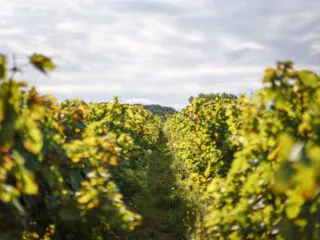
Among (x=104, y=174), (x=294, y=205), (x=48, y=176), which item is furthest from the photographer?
(x=104, y=174)

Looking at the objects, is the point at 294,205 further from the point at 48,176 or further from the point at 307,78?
the point at 48,176

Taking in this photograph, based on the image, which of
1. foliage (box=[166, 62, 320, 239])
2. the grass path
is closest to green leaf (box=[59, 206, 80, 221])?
foliage (box=[166, 62, 320, 239])

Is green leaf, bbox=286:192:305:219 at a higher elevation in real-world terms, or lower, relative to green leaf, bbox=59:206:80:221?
higher

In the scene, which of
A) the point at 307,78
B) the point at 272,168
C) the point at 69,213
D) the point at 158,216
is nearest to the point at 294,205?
the point at 272,168

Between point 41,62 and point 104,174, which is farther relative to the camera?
point 104,174

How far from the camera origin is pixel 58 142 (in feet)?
10.9

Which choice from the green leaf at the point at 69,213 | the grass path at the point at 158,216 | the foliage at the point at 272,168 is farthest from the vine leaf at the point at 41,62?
the grass path at the point at 158,216

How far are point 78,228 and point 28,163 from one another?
768 millimetres

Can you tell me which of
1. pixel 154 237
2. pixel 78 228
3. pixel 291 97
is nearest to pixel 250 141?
pixel 291 97

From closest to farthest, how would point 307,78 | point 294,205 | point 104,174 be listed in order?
1. point 294,205
2. point 307,78
3. point 104,174

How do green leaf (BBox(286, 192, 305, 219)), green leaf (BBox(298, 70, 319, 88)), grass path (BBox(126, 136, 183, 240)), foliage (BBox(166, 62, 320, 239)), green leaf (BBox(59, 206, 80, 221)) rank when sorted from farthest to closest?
grass path (BBox(126, 136, 183, 240)), green leaf (BBox(59, 206, 80, 221)), green leaf (BBox(298, 70, 319, 88)), foliage (BBox(166, 62, 320, 239)), green leaf (BBox(286, 192, 305, 219))

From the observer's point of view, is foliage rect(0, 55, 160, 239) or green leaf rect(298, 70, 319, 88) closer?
foliage rect(0, 55, 160, 239)

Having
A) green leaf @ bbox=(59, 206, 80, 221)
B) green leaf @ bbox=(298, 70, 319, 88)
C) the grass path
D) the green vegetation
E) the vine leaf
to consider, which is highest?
green leaf @ bbox=(298, 70, 319, 88)

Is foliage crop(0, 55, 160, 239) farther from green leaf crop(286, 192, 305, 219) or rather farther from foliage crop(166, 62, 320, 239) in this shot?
green leaf crop(286, 192, 305, 219)
